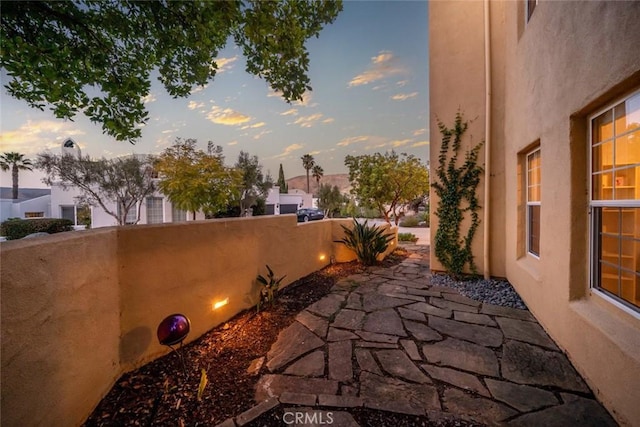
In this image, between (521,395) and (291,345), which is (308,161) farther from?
(521,395)

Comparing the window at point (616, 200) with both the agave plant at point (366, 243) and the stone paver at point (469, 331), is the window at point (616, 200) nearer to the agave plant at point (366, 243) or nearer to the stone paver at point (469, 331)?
the stone paver at point (469, 331)

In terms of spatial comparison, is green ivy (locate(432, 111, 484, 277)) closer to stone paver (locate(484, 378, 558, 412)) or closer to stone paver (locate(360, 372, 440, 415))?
stone paver (locate(484, 378, 558, 412))

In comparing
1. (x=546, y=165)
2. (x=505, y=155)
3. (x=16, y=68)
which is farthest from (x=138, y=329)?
(x=505, y=155)

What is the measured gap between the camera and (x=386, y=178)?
35.3 ft

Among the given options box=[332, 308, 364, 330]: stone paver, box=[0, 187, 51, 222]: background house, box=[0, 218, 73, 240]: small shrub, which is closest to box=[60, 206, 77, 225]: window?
box=[0, 218, 73, 240]: small shrub

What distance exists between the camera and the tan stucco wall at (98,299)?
4.25 feet

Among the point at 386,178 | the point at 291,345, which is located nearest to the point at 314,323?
the point at 291,345

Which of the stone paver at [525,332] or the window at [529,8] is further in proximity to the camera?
the window at [529,8]

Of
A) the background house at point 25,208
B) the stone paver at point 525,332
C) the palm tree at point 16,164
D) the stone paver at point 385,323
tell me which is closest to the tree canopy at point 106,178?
the background house at point 25,208

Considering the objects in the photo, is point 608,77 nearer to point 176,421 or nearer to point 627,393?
point 627,393

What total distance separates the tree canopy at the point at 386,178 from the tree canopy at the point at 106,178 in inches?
526

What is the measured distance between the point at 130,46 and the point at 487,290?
600 centimetres

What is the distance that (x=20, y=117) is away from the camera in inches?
105

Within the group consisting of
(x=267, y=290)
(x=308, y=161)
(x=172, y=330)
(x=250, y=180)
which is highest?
(x=308, y=161)
